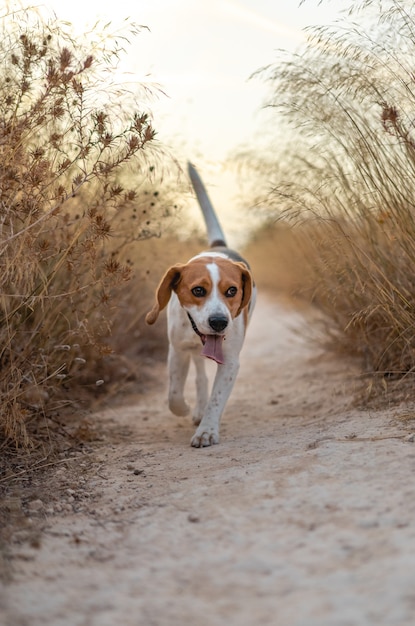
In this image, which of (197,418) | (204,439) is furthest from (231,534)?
(197,418)

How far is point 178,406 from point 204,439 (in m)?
0.58

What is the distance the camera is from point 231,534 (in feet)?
7.80

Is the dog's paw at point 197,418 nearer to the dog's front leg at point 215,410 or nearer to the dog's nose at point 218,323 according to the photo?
the dog's front leg at point 215,410

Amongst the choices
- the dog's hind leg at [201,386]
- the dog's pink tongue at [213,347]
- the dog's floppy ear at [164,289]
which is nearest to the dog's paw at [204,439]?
the dog's pink tongue at [213,347]

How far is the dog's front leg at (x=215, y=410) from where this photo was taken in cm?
396

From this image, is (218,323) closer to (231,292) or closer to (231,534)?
(231,292)

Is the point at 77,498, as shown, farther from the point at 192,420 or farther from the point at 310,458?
the point at 192,420

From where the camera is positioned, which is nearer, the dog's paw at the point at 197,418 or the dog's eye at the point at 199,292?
the dog's eye at the point at 199,292

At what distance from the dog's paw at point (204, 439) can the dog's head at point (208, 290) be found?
534 millimetres

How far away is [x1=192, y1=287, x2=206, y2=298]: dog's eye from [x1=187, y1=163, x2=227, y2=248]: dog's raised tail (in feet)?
4.85

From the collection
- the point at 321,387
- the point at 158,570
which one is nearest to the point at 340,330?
the point at 321,387

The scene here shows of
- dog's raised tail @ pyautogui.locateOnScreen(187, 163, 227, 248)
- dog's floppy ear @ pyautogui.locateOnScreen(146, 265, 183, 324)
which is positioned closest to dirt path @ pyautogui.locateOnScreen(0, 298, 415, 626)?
dog's floppy ear @ pyautogui.locateOnScreen(146, 265, 183, 324)

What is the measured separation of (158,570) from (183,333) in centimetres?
218

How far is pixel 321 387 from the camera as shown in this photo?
17.7ft
